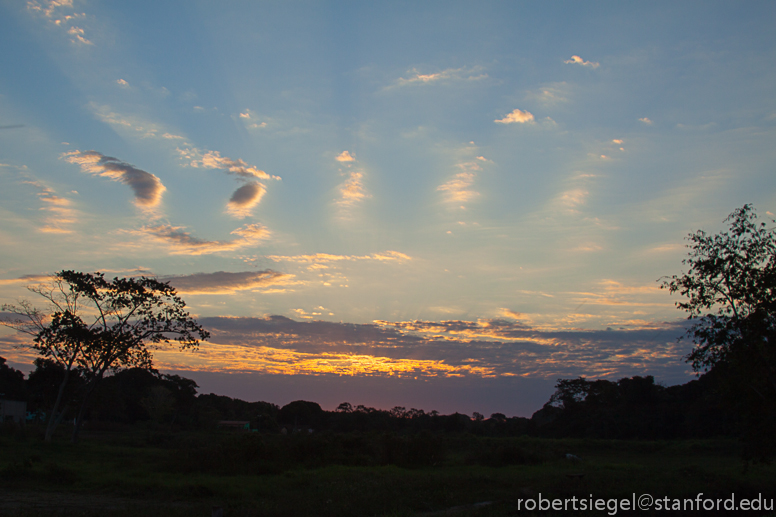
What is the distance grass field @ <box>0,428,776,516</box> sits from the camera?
48.1ft

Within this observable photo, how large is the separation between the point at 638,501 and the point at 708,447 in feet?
111

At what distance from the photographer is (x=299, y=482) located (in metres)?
20.0

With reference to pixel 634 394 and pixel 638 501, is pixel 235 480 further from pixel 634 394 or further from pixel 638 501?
pixel 634 394

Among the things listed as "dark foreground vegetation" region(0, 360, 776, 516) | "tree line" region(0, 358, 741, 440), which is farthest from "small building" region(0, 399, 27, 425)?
"dark foreground vegetation" region(0, 360, 776, 516)

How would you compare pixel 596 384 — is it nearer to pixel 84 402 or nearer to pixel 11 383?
pixel 84 402

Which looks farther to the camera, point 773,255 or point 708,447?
point 708,447

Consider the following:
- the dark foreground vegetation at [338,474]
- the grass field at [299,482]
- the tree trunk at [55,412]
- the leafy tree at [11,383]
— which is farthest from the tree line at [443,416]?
the grass field at [299,482]

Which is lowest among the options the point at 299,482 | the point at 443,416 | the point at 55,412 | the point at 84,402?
the point at 443,416

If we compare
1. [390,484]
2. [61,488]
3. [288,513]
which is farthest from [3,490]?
[390,484]

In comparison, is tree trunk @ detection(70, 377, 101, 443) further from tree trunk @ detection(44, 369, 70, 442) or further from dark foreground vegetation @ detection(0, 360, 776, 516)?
dark foreground vegetation @ detection(0, 360, 776, 516)

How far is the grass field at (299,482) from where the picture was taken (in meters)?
14.7

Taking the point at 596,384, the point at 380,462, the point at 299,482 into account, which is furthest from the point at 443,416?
the point at 299,482

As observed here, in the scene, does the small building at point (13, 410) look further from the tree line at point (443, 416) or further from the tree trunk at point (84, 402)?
the tree trunk at point (84, 402)

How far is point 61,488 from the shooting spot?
1688 centimetres
